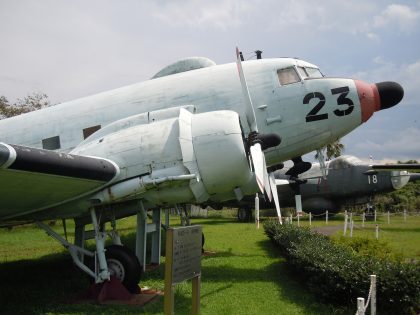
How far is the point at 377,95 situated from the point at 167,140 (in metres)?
5.20

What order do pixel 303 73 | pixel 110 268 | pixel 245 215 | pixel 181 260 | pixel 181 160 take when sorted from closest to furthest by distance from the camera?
pixel 181 260
pixel 181 160
pixel 110 268
pixel 303 73
pixel 245 215

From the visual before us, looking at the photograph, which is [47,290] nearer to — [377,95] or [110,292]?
[110,292]

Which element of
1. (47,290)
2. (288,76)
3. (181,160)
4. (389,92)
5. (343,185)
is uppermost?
(288,76)

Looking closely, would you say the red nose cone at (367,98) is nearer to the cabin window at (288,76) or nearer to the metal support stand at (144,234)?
the cabin window at (288,76)

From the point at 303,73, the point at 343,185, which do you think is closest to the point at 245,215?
the point at 343,185

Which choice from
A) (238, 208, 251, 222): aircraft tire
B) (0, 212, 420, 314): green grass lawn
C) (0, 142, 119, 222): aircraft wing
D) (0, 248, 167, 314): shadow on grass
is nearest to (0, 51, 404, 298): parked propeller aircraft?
(0, 142, 119, 222): aircraft wing

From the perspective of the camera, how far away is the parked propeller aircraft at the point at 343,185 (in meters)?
25.9

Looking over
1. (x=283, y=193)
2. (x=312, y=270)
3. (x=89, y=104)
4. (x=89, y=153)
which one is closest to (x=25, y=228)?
(x=283, y=193)

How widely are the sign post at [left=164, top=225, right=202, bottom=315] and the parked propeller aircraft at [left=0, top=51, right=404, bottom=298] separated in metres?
2.05

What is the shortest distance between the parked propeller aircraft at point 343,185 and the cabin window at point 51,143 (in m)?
17.3

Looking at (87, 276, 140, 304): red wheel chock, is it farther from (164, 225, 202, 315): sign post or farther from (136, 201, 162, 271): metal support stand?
(164, 225, 202, 315): sign post

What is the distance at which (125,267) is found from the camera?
310 inches

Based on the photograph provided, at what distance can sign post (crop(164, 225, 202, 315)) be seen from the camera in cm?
461

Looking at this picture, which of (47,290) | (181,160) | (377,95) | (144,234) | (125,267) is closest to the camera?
(181,160)
